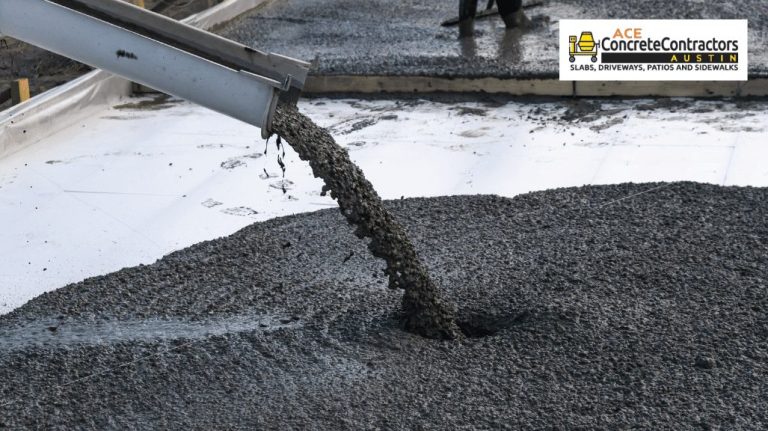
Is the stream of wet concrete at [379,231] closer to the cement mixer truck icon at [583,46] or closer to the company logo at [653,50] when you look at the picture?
the company logo at [653,50]

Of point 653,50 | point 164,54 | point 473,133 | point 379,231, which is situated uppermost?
point 164,54

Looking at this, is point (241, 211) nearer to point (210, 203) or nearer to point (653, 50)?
point (210, 203)

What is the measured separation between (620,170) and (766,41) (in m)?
2.08

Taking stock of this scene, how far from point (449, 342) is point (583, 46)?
3.56 meters

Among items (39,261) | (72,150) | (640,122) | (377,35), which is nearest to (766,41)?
(640,122)

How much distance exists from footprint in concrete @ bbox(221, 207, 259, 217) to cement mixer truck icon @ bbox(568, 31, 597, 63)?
7.79ft

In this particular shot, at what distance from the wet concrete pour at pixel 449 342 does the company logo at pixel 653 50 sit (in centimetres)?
195

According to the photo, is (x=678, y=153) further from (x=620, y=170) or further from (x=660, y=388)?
(x=660, y=388)

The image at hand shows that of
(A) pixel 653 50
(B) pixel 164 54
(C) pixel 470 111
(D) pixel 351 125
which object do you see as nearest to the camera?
(B) pixel 164 54

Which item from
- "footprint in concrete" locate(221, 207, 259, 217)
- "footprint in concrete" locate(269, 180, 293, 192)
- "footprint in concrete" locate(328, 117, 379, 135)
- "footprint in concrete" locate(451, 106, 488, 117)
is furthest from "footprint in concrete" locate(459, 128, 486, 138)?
"footprint in concrete" locate(221, 207, 259, 217)

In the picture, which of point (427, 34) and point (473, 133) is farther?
point (427, 34)

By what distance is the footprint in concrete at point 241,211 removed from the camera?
4.23 meters

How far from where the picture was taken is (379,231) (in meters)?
3.04

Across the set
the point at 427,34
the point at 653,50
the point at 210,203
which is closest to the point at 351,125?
the point at 210,203
